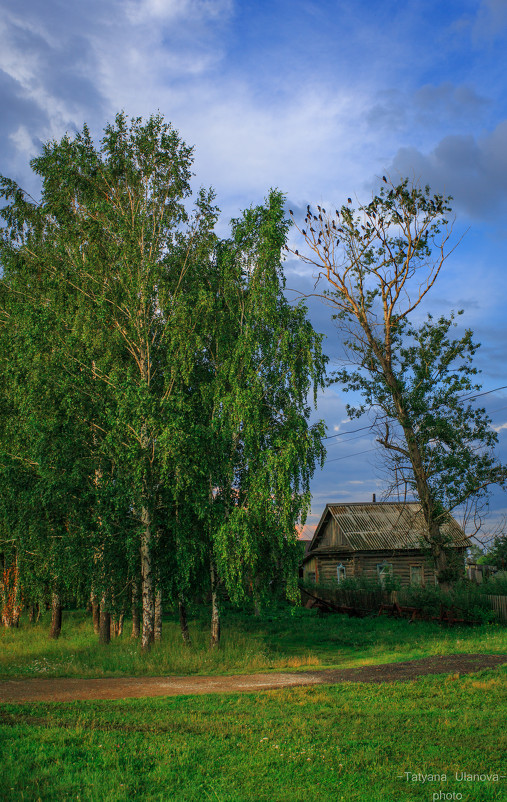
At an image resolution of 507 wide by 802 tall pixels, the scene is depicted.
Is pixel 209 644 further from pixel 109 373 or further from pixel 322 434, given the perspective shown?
pixel 109 373

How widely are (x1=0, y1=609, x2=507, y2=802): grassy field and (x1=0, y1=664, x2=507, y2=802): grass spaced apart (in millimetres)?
19

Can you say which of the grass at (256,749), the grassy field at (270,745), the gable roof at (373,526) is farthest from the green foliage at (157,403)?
the gable roof at (373,526)

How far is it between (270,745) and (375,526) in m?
31.6

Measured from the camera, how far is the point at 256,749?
26.7ft

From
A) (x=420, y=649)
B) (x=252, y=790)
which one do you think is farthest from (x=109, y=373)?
(x=252, y=790)

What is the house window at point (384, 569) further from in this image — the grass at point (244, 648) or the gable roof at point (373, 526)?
the grass at point (244, 648)

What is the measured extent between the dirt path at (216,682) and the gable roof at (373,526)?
62.9ft

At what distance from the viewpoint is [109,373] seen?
65.9ft

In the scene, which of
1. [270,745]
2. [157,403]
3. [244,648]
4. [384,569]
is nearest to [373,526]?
[384,569]

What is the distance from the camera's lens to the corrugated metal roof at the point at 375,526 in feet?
121

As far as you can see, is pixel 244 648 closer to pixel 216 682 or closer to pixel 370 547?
pixel 216 682

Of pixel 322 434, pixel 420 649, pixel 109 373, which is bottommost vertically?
pixel 420 649

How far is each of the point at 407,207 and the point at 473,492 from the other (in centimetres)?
1277

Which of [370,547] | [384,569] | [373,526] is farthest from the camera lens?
[373,526]
